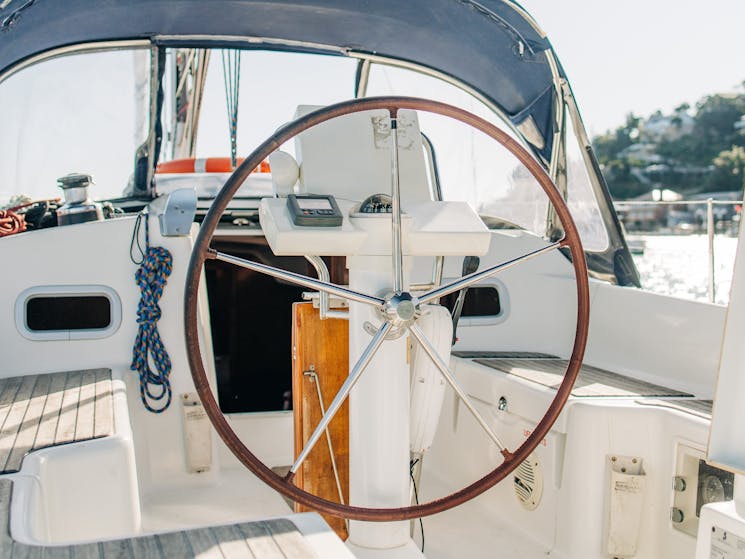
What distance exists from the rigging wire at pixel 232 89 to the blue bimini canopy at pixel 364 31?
335 millimetres

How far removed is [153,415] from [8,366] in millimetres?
430

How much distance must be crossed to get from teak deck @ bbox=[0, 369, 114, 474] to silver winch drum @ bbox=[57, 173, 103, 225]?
486mm

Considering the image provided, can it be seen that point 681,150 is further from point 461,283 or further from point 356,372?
point 356,372

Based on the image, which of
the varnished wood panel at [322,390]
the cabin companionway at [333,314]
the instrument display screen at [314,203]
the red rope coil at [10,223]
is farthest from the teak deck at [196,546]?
the red rope coil at [10,223]

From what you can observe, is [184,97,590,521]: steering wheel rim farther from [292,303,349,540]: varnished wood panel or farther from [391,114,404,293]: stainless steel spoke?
[292,303,349,540]: varnished wood panel

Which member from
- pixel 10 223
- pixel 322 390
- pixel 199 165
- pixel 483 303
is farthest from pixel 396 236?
pixel 199 165

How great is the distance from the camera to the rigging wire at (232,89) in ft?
9.77

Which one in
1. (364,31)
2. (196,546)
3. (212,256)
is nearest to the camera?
(196,546)

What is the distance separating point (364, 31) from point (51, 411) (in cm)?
157

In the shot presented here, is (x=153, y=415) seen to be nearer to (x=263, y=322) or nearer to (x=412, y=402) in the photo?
(x=263, y=322)

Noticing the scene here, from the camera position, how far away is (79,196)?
2.43m

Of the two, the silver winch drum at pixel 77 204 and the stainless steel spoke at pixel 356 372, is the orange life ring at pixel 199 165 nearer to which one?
the silver winch drum at pixel 77 204

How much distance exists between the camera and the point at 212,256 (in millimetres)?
1282

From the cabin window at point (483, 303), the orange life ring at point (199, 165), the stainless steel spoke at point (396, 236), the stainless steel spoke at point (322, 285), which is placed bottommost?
the cabin window at point (483, 303)
